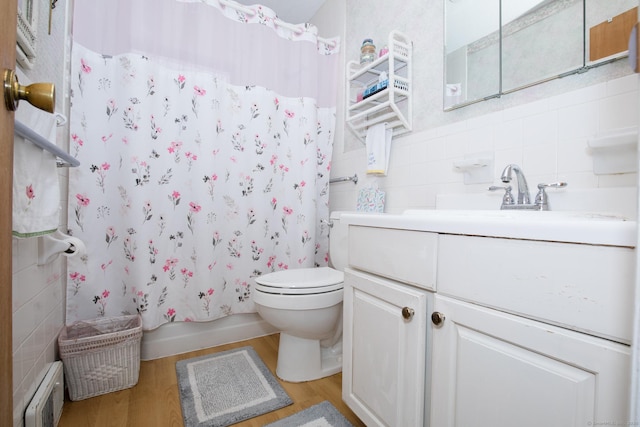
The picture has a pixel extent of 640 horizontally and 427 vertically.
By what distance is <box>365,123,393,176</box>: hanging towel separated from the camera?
4.93ft

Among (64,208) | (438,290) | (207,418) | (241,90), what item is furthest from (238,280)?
(438,290)

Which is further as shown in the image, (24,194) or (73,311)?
(73,311)

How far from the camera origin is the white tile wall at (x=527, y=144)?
2.71 feet

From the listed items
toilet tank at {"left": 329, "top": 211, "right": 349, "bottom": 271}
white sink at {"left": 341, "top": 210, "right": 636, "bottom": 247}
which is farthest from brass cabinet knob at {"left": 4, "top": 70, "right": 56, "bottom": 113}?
toilet tank at {"left": 329, "top": 211, "right": 349, "bottom": 271}

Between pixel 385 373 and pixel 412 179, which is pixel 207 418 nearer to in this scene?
pixel 385 373

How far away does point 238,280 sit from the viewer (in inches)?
67.3

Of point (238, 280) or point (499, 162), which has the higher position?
point (499, 162)

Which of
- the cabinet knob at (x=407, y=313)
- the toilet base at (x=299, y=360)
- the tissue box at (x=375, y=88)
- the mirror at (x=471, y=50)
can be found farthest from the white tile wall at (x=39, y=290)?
the mirror at (x=471, y=50)

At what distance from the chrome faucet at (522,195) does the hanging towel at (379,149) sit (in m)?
0.59

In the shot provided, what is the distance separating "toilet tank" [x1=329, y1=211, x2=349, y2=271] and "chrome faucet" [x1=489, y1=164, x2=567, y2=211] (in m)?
0.72

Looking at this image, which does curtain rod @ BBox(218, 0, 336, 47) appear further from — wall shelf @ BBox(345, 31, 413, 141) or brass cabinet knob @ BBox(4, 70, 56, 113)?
brass cabinet knob @ BBox(4, 70, 56, 113)

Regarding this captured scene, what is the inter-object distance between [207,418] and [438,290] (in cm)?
99

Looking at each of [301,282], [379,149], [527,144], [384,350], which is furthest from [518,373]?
[379,149]

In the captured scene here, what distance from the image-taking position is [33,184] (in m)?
0.66
